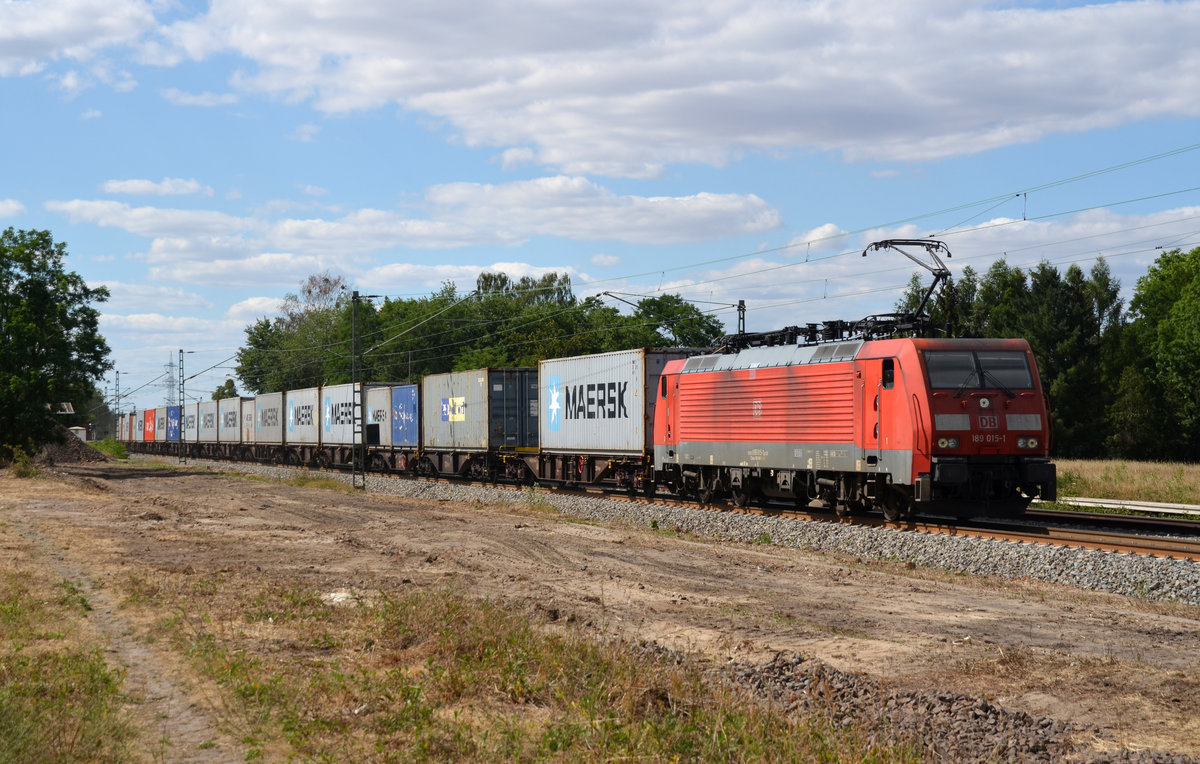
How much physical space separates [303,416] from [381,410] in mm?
10431

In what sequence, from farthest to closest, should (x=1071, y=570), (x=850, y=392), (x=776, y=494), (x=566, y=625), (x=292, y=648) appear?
(x=776, y=494), (x=850, y=392), (x=1071, y=570), (x=566, y=625), (x=292, y=648)

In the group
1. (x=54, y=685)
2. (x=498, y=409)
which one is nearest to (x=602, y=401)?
(x=498, y=409)

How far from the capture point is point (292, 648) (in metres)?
10.5

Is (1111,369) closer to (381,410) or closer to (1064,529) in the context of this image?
(381,410)

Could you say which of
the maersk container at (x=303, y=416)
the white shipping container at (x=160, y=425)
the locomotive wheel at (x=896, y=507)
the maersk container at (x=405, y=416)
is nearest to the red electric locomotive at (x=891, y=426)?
the locomotive wheel at (x=896, y=507)

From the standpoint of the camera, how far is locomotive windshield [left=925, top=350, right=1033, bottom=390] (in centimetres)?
1889

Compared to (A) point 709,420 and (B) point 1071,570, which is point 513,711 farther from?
→ (A) point 709,420

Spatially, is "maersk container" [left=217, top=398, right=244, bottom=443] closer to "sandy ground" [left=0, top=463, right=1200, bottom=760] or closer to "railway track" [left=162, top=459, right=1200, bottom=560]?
"sandy ground" [left=0, top=463, right=1200, bottom=760]

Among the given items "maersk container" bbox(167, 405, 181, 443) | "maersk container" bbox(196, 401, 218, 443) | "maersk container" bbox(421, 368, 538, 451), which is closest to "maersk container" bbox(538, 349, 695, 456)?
"maersk container" bbox(421, 368, 538, 451)

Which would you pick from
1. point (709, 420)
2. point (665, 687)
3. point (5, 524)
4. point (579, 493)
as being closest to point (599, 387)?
point (579, 493)

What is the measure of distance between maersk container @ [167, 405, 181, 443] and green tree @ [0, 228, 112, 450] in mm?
29565

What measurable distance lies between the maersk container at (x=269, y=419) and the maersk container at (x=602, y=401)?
97.2 ft

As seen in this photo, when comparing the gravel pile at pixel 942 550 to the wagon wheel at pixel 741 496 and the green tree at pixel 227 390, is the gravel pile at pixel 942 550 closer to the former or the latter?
the wagon wheel at pixel 741 496

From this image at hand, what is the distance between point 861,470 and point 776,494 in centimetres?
359
